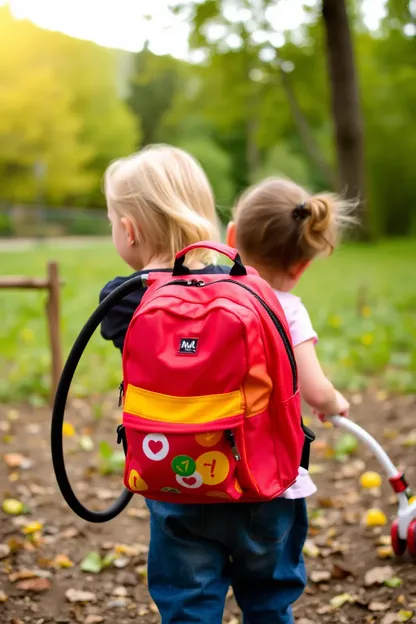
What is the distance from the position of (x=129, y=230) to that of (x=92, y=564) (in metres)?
1.90

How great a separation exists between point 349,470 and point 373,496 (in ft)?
1.23

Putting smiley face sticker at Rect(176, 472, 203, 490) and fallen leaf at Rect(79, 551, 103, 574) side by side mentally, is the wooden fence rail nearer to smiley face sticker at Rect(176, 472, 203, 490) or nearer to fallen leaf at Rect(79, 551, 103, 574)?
fallen leaf at Rect(79, 551, 103, 574)

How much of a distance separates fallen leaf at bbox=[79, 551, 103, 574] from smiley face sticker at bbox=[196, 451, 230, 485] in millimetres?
1799

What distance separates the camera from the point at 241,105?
21359mm

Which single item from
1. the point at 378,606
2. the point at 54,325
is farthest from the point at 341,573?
the point at 54,325

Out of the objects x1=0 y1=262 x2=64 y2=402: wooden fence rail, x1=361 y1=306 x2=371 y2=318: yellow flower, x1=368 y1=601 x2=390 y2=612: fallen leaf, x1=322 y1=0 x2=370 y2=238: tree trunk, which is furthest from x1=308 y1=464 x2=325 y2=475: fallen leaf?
x1=322 y1=0 x2=370 y2=238: tree trunk

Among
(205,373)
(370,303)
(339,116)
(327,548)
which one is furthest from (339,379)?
(339,116)

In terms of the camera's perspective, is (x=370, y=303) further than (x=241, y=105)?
No

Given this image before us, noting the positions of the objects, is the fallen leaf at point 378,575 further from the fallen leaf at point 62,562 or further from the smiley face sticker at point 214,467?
the smiley face sticker at point 214,467

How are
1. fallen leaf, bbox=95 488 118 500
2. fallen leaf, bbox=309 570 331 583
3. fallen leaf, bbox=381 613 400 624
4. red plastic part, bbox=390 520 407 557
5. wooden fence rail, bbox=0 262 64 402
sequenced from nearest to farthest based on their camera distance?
fallen leaf, bbox=381 613 400 624 → red plastic part, bbox=390 520 407 557 → fallen leaf, bbox=309 570 331 583 → fallen leaf, bbox=95 488 118 500 → wooden fence rail, bbox=0 262 64 402

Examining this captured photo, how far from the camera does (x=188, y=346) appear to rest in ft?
6.03

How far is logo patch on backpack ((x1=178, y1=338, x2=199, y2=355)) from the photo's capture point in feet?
6.01

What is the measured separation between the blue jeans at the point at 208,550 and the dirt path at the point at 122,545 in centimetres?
98

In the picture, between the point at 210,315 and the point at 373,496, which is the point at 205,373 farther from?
the point at 373,496
